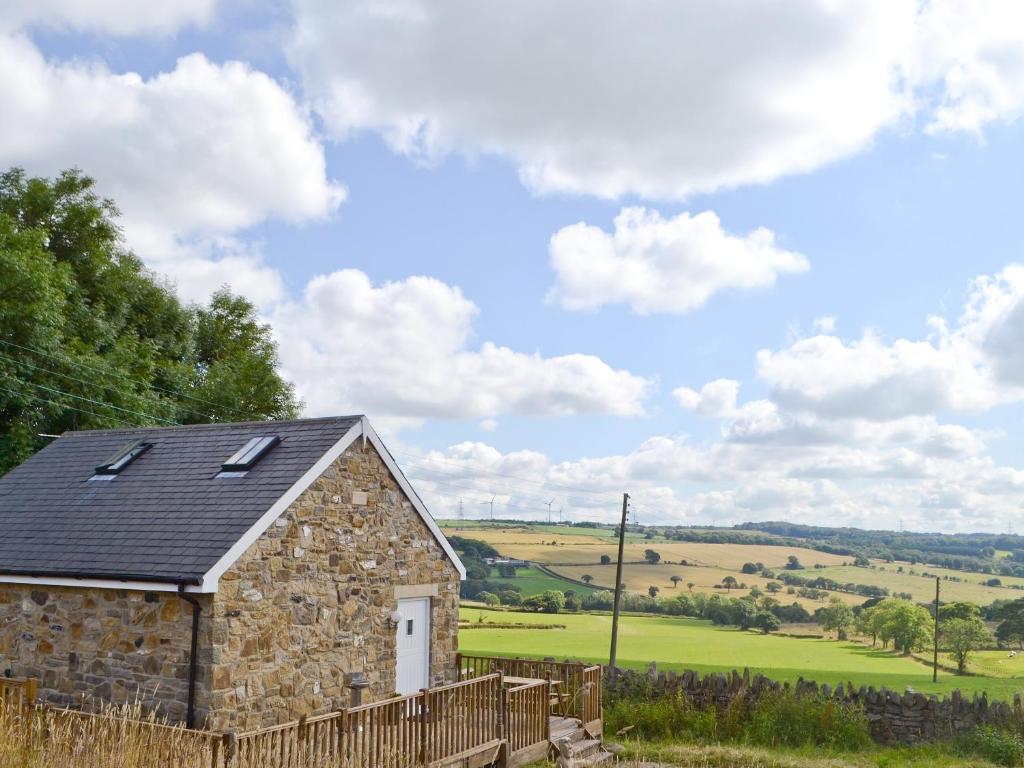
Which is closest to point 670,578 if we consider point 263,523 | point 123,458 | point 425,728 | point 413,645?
point 413,645

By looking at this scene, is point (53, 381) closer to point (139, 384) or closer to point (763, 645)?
point (139, 384)

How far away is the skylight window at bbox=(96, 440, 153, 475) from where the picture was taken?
16.5 metres

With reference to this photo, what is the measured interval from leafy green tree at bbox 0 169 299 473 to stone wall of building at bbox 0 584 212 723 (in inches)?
476

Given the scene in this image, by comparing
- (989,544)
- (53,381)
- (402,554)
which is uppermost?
(53,381)

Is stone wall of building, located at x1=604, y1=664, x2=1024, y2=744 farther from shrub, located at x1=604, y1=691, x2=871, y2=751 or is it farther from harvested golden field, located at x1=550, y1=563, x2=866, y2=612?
harvested golden field, located at x1=550, y1=563, x2=866, y2=612

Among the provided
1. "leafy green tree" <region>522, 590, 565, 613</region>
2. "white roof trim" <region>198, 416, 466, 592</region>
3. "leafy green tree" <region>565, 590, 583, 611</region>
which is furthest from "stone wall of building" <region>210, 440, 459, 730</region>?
"leafy green tree" <region>565, 590, 583, 611</region>

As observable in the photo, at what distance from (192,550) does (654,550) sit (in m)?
62.1

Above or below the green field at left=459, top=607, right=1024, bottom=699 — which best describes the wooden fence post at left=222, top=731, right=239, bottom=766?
above

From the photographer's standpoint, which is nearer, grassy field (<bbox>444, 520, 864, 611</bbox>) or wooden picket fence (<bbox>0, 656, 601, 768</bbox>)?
wooden picket fence (<bbox>0, 656, 601, 768</bbox>)

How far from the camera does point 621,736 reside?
1866cm

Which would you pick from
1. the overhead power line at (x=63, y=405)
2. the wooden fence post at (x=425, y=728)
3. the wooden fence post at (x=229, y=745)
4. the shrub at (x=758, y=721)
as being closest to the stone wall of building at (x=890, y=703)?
the shrub at (x=758, y=721)

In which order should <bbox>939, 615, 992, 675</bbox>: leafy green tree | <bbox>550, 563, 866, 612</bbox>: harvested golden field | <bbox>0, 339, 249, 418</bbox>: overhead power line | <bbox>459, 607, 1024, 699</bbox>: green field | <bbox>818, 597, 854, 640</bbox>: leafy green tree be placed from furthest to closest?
<bbox>550, 563, 866, 612</bbox>: harvested golden field → <bbox>818, 597, 854, 640</bbox>: leafy green tree → <bbox>939, 615, 992, 675</bbox>: leafy green tree → <bbox>459, 607, 1024, 699</bbox>: green field → <bbox>0, 339, 249, 418</bbox>: overhead power line

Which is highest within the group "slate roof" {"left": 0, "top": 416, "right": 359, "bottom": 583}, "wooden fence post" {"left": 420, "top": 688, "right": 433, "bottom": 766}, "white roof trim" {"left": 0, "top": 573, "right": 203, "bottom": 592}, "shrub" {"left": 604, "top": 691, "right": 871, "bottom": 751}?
"slate roof" {"left": 0, "top": 416, "right": 359, "bottom": 583}

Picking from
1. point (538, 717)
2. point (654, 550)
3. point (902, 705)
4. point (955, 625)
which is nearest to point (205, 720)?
point (538, 717)
